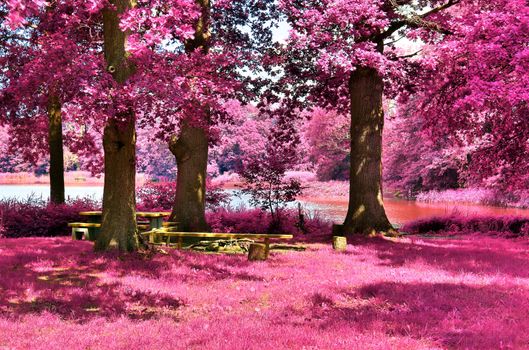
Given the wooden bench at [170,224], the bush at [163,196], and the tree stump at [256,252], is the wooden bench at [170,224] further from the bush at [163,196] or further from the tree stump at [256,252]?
the bush at [163,196]

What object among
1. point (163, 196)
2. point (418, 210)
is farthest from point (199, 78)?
point (418, 210)

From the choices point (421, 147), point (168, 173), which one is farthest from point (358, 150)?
point (168, 173)

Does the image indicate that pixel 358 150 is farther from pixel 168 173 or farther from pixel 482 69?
pixel 168 173

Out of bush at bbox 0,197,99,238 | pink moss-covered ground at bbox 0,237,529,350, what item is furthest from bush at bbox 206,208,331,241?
A: pink moss-covered ground at bbox 0,237,529,350

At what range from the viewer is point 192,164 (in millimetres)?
18312

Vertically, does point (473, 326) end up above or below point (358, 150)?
below

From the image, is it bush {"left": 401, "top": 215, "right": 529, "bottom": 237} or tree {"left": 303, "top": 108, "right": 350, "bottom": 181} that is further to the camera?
tree {"left": 303, "top": 108, "right": 350, "bottom": 181}

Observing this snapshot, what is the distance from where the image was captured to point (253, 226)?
22.0 meters

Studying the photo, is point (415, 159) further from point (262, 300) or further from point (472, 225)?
point (262, 300)

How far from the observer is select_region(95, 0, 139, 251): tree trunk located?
12.8 meters

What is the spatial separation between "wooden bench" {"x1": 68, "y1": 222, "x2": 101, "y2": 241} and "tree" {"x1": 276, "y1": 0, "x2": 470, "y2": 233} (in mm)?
7627

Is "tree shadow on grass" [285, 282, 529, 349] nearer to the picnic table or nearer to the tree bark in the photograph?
the picnic table

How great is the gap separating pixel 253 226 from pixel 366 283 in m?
11.9

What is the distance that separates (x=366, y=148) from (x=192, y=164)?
574cm
